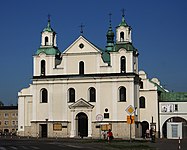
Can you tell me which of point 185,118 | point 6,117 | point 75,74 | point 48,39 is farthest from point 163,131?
point 6,117

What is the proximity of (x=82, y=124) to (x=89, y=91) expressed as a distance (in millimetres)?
5335

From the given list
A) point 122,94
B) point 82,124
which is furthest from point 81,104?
point 122,94

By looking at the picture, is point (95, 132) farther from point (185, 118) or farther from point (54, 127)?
point (185, 118)

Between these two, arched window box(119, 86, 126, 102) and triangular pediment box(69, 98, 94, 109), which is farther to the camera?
triangular pediment box(69, 98, 94, 109)

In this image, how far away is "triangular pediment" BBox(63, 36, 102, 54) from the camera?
71.3m

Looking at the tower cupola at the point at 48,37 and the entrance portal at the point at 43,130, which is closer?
the entrance portal at the point at 43,130

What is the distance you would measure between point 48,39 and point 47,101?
34.8 feet

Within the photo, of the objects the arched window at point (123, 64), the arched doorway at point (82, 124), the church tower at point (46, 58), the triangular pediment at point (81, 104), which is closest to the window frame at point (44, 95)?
the church tower at point (46, 58)

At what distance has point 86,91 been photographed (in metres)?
70.4

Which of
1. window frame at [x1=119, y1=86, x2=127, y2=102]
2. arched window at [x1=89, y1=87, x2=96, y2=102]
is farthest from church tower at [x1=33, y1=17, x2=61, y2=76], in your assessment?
window frame at [x1=119, y1=86, x2=127, y2=102]

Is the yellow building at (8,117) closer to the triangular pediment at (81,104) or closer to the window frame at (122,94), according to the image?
the triangular pediment at (81,104)

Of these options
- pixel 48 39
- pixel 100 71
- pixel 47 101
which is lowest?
pixel 47 101

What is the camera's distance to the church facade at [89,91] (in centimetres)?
6894

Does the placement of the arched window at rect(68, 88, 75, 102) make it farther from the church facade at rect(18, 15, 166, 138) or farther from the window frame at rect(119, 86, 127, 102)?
the window frame at rect(119, 86, 127, 102)
